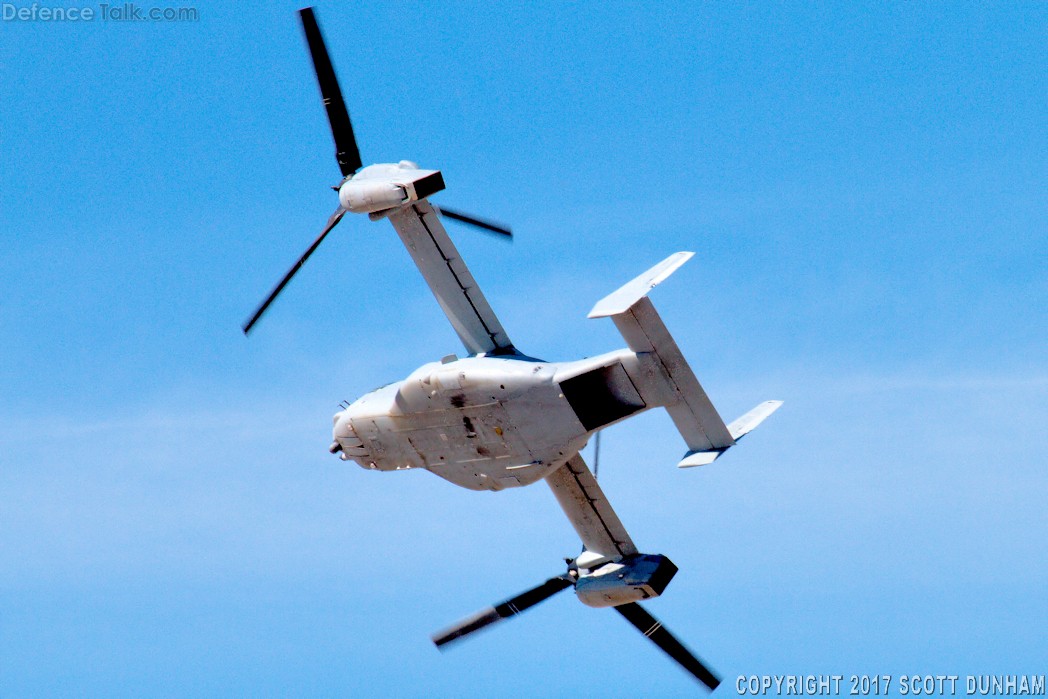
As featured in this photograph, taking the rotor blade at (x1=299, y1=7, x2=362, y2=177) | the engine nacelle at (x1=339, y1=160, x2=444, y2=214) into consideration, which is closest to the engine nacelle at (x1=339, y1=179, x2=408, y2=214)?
the engine nacelle at (x1=339, y1=160, x2=444, y2=214)

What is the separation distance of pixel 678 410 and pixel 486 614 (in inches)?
465

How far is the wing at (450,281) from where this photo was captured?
Result: 42594 millimetres

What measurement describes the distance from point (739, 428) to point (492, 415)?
264 inches

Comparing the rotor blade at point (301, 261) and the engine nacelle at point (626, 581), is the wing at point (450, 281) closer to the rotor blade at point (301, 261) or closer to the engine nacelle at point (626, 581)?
the rotor blade at point (301, 261)

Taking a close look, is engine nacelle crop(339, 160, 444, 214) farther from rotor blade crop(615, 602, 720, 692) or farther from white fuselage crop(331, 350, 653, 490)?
rotor blade crop(615, 602, 720, 692)

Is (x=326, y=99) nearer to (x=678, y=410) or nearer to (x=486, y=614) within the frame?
(x=678, y=410)

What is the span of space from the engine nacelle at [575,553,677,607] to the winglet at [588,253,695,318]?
11.5 m

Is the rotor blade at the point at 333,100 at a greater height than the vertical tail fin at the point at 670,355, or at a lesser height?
greater

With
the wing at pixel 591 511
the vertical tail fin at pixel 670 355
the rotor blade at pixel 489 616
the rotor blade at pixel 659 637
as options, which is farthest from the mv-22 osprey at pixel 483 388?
the rotor blade at pixel 489 616

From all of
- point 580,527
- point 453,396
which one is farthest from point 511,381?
point 580,527

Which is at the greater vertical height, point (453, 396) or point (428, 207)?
point (428, 207)

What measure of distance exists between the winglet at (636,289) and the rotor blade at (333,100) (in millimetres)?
8803

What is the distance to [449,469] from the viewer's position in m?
44.0

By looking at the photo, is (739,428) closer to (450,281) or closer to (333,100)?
(450,281)
